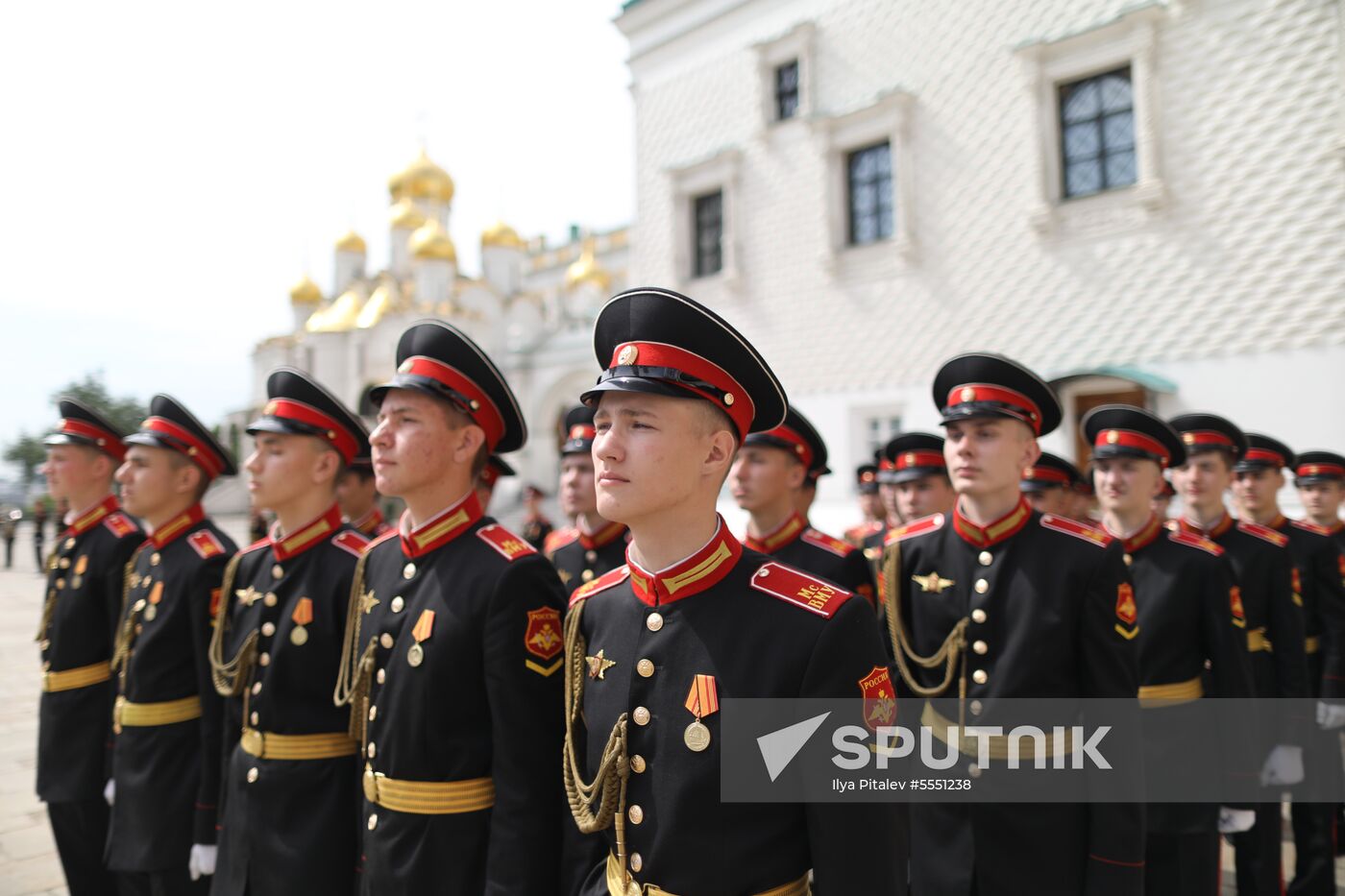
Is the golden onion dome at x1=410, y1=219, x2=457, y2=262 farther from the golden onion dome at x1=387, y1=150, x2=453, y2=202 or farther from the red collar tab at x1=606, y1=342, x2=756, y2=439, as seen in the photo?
the red collar tab at x1=606, y1=342, x2=756, y2=439

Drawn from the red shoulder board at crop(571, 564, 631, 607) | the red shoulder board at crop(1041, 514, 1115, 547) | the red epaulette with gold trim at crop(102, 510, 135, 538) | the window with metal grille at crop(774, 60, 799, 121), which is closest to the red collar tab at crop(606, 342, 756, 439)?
the red shoulder board at crop(571, 564, 631, 607)

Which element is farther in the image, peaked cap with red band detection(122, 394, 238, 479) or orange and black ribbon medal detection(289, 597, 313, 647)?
peaked cap with red band detection(122, 394, 238, 479)

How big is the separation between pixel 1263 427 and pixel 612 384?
37.7 feet

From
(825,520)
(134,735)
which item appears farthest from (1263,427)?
(134,735)

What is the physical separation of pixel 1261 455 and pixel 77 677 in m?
7.70

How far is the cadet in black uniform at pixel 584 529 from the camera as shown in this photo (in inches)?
197

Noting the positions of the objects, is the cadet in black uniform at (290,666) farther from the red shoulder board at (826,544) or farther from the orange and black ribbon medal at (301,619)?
the red shoulder board at (826,544)

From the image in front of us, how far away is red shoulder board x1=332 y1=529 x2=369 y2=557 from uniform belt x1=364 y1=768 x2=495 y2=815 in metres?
1.04

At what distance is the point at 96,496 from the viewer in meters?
4.71

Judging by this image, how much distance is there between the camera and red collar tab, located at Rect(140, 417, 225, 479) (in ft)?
13.4

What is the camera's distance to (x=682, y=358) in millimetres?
1938

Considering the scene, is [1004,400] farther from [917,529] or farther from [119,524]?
[119,524]

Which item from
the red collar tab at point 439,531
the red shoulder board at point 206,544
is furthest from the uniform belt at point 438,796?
the red shoulder board at point 206,544

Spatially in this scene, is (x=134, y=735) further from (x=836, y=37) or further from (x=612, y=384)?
(x=836, y=37)
